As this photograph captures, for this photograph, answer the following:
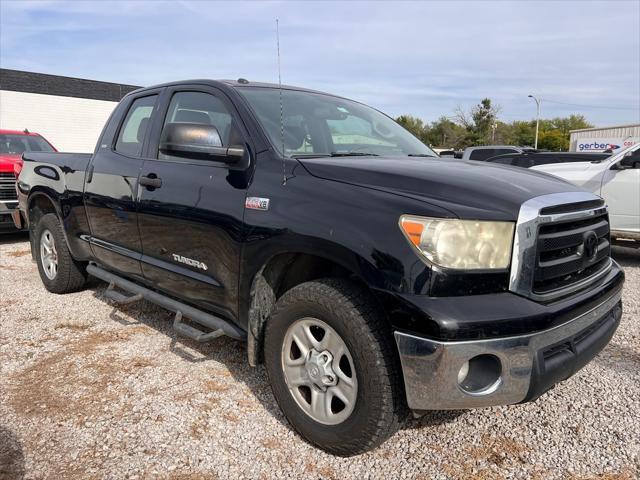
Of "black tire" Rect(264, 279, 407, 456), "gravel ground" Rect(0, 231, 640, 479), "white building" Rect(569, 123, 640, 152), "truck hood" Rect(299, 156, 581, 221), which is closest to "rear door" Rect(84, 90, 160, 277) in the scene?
"gravel ground" Rect(0, 231, 640, 479)

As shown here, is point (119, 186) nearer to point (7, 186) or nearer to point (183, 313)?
point (183, 313)

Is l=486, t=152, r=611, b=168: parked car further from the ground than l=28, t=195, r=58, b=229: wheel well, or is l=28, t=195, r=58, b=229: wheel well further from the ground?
l=486, t=152, r=611, b=168: parked car

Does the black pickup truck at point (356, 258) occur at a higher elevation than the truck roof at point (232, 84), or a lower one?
lower

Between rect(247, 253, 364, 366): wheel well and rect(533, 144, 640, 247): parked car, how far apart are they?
560 cm

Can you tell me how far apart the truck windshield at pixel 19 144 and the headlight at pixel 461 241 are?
9626 mm

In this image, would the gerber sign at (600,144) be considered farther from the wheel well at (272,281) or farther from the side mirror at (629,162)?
the wheel well at (272,281)

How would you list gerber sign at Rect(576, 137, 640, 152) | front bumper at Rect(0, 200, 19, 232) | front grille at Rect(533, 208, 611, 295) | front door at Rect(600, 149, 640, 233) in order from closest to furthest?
front grille at Rect(533, 208, 611, 295)
front door at Rect(600, 149, 640, 233)
front bumper at Rect(0, 200, 19, 232)
gerber sign at Rect(576, 137, 640, 152)

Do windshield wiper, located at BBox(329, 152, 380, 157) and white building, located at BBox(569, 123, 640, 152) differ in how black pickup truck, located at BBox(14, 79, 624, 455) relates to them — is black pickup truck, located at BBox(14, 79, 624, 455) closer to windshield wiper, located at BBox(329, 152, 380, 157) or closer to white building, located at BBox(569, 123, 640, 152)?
windshield wiper, located at BBox(329, 152, 380, 157)

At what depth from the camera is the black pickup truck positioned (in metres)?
2.10

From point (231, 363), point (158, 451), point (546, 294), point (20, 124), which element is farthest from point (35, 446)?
point (20, 124)

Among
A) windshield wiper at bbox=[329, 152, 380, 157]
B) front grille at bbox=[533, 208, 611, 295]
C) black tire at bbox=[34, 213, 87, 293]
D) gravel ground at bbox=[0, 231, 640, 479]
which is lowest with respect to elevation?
gravel ground at bbox=[0, 231, 640, 479]

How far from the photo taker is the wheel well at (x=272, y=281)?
2.75m

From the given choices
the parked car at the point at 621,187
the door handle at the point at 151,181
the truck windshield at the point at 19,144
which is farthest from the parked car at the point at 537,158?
the truck windshield at the point at 19,144

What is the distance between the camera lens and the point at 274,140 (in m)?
2.89
